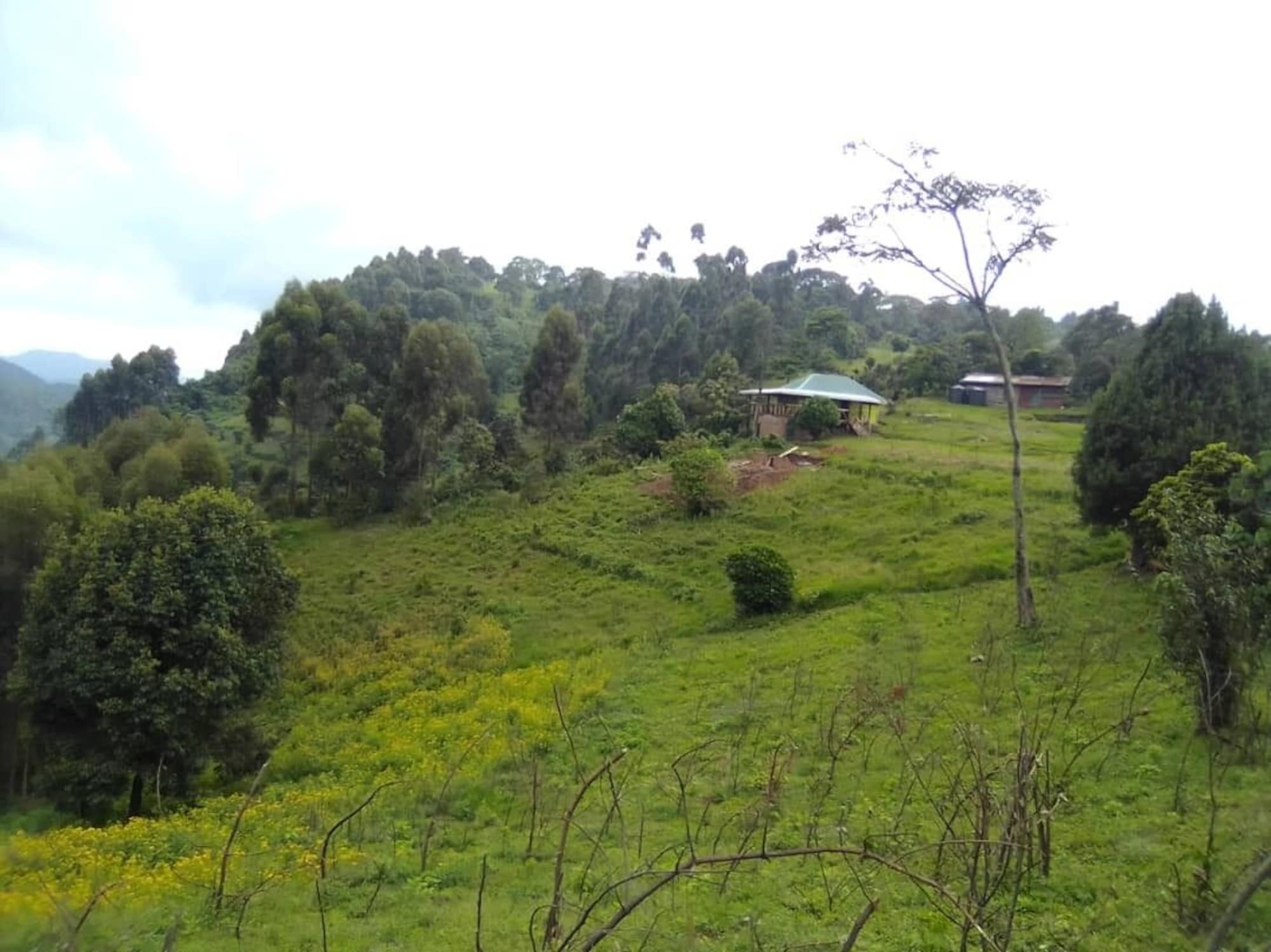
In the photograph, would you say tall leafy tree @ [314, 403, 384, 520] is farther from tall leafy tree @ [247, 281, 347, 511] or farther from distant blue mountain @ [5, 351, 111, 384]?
distant blue mountain @ [5, 351, 111, 384]

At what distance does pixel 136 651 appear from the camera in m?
12.0

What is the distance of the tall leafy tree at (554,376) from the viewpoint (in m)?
39.6

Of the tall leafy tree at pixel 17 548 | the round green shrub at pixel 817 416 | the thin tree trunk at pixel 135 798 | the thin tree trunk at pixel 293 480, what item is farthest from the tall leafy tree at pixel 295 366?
the thin tree trunk at pixel 135 798

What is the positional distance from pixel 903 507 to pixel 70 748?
19.5m

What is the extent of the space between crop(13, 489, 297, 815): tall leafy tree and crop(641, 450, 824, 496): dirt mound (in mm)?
16125

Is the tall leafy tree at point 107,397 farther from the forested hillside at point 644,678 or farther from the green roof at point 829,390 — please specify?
the green roof at point 829,390

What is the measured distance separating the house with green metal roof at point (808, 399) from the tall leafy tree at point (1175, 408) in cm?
1985

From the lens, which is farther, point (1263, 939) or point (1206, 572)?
point (1206, 572)

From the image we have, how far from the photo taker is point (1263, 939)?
426cm

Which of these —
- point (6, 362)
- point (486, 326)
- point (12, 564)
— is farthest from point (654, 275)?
point (12, 564)

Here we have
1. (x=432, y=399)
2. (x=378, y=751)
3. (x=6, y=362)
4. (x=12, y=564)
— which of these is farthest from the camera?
(x=6, y=362)

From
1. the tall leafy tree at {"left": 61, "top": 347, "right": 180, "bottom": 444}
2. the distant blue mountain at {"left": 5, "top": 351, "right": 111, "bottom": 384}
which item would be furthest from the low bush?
the distant blue mountain at {"left": 5, "top": 351, "right": 111, "bottom": 384}

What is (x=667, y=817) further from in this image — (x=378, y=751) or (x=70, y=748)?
(x=70, y=748)

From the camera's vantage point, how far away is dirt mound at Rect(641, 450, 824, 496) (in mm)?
27734
